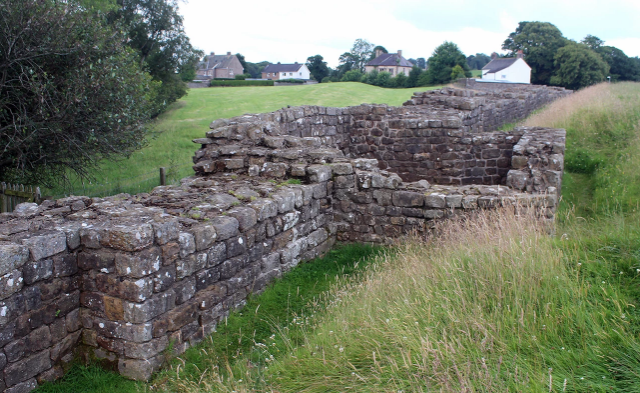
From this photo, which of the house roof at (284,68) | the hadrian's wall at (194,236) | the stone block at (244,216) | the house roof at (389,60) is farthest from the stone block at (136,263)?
the house roof at (284,68)

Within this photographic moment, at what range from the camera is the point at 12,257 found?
13.4 feet

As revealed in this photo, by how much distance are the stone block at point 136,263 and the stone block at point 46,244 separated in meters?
0.52

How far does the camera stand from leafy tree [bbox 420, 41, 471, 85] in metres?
52.1

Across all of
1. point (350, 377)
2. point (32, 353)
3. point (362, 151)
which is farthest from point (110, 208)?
point (362, 151)

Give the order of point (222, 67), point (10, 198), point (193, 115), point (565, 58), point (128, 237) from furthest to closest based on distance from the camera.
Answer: point (222, 67) < point (565, 58) < point (193, 115) < point (10, 198) < point (128, 237)

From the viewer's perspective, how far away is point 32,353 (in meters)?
4.35

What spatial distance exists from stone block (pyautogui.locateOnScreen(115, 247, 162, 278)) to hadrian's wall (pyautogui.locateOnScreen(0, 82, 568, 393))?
1 cm

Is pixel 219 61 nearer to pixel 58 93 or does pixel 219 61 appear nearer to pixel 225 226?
pixel 58 93

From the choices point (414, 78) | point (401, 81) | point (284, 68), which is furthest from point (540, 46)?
point (284, 68)

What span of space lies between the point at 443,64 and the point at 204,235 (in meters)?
52.5

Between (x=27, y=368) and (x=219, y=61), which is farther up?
(x=219, y=61)

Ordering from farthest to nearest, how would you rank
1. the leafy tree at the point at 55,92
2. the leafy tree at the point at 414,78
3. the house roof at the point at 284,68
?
the house roof at the point at 284,68
the leafy tree at the point at 414,78
the leafy tree at the point at 55,92

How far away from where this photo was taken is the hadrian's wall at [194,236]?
444cm

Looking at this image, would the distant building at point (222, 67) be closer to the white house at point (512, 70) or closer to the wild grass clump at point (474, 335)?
the white house at point (512, 70)
